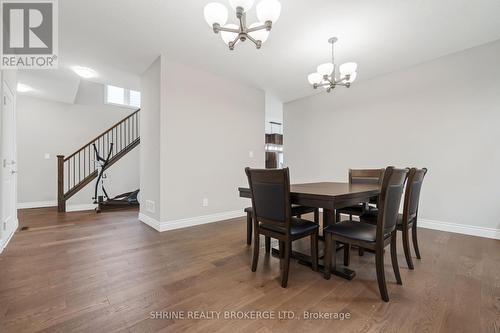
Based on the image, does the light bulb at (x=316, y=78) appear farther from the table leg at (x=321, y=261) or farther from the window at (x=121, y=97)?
the window at (x=121, y=97)

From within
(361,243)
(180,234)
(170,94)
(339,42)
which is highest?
(339,42)

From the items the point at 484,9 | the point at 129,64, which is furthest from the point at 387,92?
the point at 129,64

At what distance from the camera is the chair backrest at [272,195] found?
64.1 inches

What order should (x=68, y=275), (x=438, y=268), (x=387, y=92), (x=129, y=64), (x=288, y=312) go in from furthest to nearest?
(x=387, y=92) → (x=129, y=64) → (x=438, y=268) → (x=68, y=275) → (x=288, y=312)

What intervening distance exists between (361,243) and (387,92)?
10.7 feet

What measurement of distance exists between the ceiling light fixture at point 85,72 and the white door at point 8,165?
1.10 metres

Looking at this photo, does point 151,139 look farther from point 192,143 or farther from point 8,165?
point 8,165

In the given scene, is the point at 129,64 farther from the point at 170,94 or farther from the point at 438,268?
the point at 438,268

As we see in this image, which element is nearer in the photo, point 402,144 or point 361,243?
point 361,243

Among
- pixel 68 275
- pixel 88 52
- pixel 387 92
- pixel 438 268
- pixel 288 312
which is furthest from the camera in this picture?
pixel 387 92

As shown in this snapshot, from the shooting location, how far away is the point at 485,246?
250 centimetres

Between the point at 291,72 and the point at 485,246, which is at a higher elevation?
the point at 291,72

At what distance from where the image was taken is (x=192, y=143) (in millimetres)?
3535

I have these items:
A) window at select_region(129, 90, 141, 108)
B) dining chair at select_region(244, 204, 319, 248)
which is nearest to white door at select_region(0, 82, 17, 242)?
dining chair at select_region(244, 204, 319, 248)
